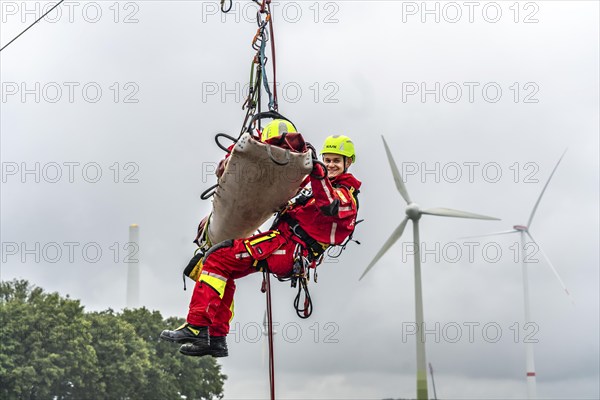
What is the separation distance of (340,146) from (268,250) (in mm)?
1717

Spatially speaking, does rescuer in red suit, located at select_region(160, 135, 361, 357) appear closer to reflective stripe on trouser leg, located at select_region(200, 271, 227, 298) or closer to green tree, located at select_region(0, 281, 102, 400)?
reflective stripe on trouser leg, located at select_region(200, 271, 227, 298)

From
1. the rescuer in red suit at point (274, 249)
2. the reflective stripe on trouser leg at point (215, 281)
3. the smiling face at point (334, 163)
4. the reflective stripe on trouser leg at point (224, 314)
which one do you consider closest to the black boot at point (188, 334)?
the rescuer in red suit at point (274, 249)

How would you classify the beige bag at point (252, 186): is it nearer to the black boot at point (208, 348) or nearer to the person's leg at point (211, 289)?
the person's leg at point (211, 289)

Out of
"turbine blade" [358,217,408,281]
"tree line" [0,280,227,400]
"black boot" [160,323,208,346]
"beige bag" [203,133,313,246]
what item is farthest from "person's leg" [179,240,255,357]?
"tree line" [0,280,227,400]

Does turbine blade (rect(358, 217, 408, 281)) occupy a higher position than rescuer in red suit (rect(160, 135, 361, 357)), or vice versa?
turbine blade (rect(358, 217, 408, 281))

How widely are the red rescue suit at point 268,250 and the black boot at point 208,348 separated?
0.10 m

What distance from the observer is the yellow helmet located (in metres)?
14.2

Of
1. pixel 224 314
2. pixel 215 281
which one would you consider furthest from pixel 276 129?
pixel 224 314

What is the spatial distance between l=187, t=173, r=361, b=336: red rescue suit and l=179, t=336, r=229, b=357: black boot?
0.34ft

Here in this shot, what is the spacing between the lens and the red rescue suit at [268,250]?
49.2 ft

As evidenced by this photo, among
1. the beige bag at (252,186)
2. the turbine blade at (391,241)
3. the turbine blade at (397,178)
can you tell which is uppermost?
the turbine blade at (397,178)

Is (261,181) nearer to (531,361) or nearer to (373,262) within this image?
(373,262)

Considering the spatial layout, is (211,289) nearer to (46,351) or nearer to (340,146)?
(340,146)

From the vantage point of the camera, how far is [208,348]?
596 inches
